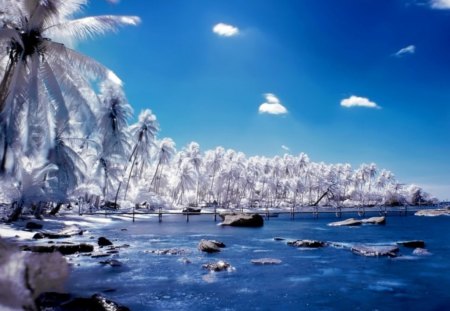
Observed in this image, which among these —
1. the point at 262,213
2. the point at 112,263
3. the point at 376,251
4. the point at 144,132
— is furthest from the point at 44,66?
the point at 262,213

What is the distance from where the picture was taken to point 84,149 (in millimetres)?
60719

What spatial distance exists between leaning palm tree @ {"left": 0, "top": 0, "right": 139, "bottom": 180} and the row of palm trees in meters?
0.05

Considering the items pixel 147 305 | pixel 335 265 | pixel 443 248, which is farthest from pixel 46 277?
pixel 443 248

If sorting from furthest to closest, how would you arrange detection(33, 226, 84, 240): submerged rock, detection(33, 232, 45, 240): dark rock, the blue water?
detection(33, 226, 84, 240): submerged rock
detection(33, 232, 45, 240): dark rock
the blue water

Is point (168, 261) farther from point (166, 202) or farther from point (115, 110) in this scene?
point (166, 202)

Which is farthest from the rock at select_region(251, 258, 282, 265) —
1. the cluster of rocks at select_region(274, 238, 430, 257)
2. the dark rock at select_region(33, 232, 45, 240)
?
the dark rock at select_region(33, 232, 45, 240)

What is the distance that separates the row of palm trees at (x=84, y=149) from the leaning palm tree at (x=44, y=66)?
0.15ft

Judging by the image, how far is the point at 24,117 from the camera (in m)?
20.2

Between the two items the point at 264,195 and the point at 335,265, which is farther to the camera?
the point at 264,195

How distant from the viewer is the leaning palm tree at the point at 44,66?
1700 cm

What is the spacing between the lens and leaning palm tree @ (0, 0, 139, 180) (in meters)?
17.0

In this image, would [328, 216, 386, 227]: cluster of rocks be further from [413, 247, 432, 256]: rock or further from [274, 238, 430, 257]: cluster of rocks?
[413, 247, 432, 256]: rock

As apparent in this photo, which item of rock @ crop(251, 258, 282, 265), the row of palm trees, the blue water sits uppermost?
the row of palm trees

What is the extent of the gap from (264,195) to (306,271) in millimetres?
107751
